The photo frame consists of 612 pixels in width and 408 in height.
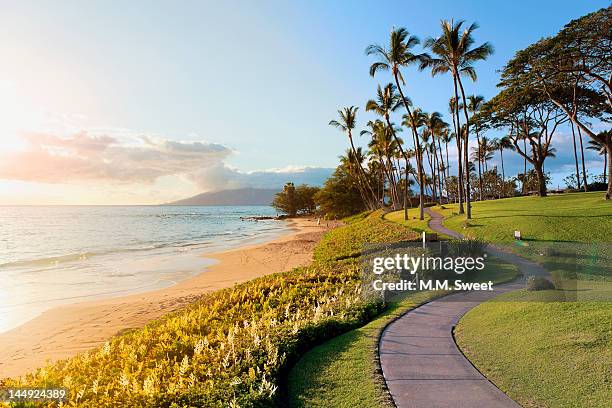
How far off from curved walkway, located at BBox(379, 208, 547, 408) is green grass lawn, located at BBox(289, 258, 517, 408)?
0.81 feet

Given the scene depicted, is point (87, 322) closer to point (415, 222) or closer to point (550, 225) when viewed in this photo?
point (550, 225)

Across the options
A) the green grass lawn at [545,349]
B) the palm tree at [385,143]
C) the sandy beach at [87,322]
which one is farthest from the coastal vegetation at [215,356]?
the palm tree at [385,143]

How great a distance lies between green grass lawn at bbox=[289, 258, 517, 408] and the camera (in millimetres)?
5902

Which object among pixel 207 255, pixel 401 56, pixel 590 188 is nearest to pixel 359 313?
pixel 207 255

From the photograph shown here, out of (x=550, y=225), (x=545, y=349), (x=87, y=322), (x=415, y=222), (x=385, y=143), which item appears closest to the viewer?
(x=545, y=349)

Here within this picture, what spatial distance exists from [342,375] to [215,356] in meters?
2.52

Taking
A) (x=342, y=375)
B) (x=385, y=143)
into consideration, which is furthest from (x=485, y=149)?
(x=342, y=375)

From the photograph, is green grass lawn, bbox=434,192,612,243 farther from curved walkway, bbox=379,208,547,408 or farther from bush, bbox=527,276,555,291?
curved walkway, bbox=379,208,547,408

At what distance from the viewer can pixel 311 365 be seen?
7.32 m

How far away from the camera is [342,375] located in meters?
6.74

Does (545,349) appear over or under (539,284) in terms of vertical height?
under

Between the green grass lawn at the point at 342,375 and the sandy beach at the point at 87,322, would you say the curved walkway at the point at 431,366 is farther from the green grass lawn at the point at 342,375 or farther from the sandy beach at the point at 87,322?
the sandy beach at the point at 87,322

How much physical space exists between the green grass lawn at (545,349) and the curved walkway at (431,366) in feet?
0.94

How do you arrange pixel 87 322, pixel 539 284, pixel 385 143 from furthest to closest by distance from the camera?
pixel 385 143, pixel 87 322, pixel 539 284
